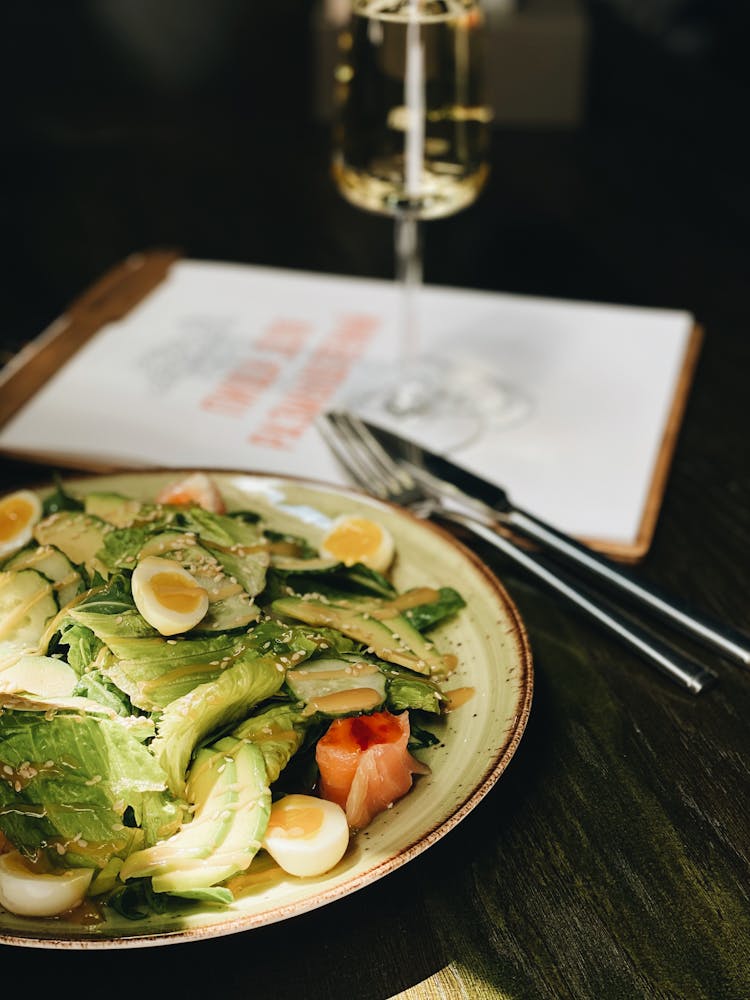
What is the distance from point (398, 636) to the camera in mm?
1136

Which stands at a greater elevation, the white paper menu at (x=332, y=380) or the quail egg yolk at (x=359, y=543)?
the quail egg yolk at (x=359, y=543)

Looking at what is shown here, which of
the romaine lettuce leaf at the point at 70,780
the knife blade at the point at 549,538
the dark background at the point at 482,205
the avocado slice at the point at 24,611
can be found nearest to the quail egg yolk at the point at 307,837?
the romaine lettuce leaf at the point at 70,780

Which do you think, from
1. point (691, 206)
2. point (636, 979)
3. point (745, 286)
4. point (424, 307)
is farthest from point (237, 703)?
point (691, 206)

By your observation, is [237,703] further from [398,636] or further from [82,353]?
[82,353]

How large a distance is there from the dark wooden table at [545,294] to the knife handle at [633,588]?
4 centimetres

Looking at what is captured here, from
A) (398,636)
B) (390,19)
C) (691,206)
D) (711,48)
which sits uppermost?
(390,19)

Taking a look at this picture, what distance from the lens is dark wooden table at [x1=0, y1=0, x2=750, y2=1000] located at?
0.92 meters

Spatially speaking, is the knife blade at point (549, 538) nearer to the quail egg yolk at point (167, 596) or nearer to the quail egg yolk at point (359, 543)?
the quail egg yolk at point (359, 543)

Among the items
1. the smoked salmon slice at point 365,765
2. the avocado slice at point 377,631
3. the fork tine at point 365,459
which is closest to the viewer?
the smoked salmon slice at point 365,765

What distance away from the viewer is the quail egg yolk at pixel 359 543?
1.28 m

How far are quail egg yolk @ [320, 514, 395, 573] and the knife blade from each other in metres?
0.19

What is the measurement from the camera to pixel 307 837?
91cm

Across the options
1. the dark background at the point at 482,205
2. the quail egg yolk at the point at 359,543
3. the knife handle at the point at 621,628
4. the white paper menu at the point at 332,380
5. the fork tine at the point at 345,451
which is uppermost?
the quail egg yolk at the point at 359,543

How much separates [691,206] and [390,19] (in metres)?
1.37
